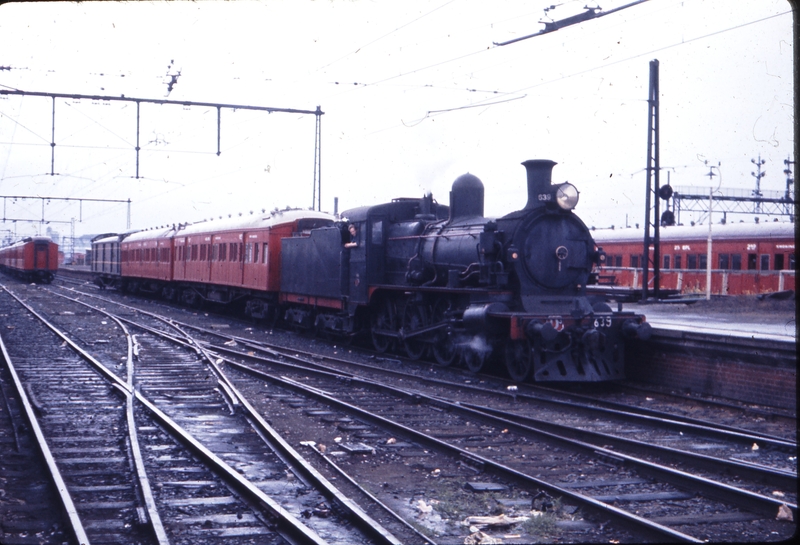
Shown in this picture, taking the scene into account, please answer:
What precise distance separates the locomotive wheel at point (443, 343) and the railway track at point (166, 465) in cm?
430

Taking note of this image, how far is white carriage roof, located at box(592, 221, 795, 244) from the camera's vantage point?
78.3ft

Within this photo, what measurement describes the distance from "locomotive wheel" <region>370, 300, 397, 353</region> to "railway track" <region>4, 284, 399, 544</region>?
421cm

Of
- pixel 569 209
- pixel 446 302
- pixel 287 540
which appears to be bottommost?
pixel 287 540

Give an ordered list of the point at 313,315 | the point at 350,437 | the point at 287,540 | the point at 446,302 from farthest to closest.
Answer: the point at 313,315 < the point at 446,302 < the point at 350,437 < the point at 287,540

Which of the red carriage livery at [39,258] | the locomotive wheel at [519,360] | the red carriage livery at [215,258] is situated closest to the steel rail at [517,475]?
the locomotive wheel at [519,360]

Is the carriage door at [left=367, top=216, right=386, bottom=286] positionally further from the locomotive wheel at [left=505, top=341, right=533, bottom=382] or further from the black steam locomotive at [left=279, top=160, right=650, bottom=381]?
the locomotive wheel at [left=505, top=341, right=533, bottom=382]

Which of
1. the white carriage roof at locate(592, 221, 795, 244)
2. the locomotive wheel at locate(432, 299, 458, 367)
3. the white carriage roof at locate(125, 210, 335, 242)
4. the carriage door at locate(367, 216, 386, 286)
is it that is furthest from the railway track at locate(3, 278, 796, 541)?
the white carriage roof at locate(592, 221, 795, 244)

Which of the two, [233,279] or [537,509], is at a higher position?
[233,279]

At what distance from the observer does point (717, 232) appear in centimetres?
2591

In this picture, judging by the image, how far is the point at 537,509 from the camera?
5863mm

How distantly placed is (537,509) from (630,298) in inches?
691

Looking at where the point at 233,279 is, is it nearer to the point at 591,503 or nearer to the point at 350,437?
the point at 350,437

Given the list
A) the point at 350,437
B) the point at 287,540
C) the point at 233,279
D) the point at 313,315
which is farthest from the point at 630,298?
the point at 287,540

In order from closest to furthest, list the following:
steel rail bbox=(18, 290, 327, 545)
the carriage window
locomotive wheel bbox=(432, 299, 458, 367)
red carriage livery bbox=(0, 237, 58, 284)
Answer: steel rail bbox=(18, 290, 327, 545), locomotive wheel bbox=(432, 299, 458, 367), the carriage window, red carriage livery bbox=(0, 237, 58, 284)
